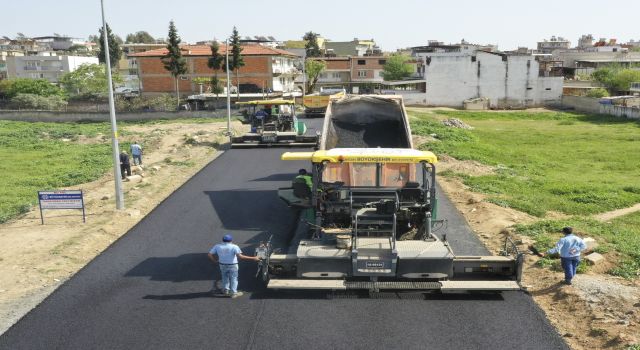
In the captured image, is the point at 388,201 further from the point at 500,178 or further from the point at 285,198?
the point at 500,178

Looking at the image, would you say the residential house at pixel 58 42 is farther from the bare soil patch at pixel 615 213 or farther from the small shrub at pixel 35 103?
the bare soil patch at pixel 615 213

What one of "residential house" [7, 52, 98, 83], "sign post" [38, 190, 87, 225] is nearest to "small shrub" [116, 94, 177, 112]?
"residential house" [7, 52, 98, 83]

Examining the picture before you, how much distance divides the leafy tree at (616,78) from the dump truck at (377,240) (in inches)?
2532

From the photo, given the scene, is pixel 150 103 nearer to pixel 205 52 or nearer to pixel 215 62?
pixel 215 62

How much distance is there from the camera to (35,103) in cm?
6078

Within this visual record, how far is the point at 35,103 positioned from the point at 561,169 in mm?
54984

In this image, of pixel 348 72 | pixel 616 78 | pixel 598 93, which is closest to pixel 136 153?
pixel 598 93

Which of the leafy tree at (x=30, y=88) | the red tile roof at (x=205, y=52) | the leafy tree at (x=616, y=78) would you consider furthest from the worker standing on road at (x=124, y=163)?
the leafy tree at (x=616, y=78)

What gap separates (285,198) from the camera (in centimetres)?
1561

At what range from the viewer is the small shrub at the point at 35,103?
2346 inches

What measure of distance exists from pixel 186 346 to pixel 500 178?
673 inches

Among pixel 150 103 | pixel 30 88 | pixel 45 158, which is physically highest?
pixel 30 88

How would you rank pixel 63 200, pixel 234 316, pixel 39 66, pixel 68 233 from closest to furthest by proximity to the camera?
1. pixel 234 316
2. pixel 68 233
3. pixel 63 200
4. pixel 39 66

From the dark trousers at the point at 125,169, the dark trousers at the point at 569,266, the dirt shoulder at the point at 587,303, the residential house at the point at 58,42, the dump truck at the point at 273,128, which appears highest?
the residential house at the point at 58,42
